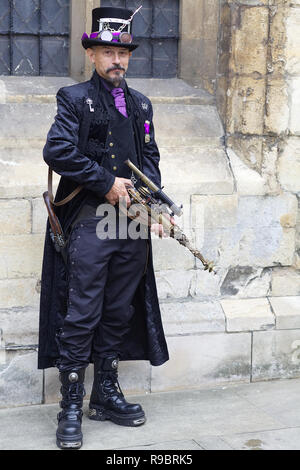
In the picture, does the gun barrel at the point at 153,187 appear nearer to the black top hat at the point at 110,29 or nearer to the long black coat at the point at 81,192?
the long black coat at the point at 81,192

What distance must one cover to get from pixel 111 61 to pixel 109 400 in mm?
1786

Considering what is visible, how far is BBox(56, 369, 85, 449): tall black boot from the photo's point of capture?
4.08 m

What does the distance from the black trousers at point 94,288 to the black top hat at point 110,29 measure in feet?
2.89

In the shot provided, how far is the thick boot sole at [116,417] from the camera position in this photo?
4.38 meters

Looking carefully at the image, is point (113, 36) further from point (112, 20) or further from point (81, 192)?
point (81, 192)

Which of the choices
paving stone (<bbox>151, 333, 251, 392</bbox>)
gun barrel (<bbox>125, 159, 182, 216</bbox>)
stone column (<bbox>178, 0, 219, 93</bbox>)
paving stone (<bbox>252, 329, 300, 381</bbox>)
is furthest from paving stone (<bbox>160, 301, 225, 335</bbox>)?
stone column (<bbox>178, 0, 219, 93</bbox>)

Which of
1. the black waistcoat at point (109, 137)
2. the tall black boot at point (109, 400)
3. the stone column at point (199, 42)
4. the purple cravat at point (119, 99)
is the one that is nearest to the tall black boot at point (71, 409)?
the tall black boot at point (109, 400)

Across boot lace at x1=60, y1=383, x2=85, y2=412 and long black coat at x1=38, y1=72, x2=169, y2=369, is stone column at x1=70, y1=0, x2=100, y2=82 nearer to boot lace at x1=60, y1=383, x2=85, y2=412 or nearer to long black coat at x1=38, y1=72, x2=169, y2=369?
long black coat at x1=38, y1=72, x2=169, y2=369

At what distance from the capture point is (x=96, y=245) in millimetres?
4180

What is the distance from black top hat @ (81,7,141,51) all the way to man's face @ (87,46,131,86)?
4 centimetres

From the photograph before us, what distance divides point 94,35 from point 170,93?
1307mm

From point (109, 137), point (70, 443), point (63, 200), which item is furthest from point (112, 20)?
point (70, 443)

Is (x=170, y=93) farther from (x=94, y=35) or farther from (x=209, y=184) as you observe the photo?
(x=94, y=35)
